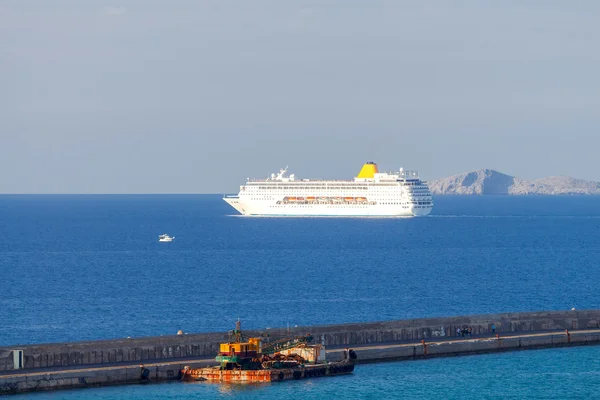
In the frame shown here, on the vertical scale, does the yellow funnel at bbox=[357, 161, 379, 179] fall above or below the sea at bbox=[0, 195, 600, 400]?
above

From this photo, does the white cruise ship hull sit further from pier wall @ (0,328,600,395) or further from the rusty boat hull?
the rusty boat hull

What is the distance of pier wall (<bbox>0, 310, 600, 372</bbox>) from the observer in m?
33.8

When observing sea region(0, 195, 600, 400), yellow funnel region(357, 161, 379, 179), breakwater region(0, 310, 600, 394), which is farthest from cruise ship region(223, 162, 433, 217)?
breakwater region(0, 310, 600, 394)

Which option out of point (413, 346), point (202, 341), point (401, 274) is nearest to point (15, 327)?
point (202, 341)

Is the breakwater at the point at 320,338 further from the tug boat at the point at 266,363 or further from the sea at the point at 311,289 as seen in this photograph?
the tug boat at the point at 266,363

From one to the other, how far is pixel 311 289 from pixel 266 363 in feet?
90.8

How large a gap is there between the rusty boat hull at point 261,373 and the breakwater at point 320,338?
2.02 ft

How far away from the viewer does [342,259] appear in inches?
3366

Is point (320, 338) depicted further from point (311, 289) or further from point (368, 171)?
point (368, 171)

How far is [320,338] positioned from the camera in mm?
37875

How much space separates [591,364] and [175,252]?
58.4 m

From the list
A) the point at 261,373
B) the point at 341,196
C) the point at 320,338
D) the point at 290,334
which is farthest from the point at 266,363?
the point at 341,196

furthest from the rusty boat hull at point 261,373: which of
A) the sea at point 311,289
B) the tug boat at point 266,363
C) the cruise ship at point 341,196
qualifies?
the cruise ship at point 341,196

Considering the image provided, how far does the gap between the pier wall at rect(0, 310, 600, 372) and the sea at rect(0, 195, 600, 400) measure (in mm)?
2053
